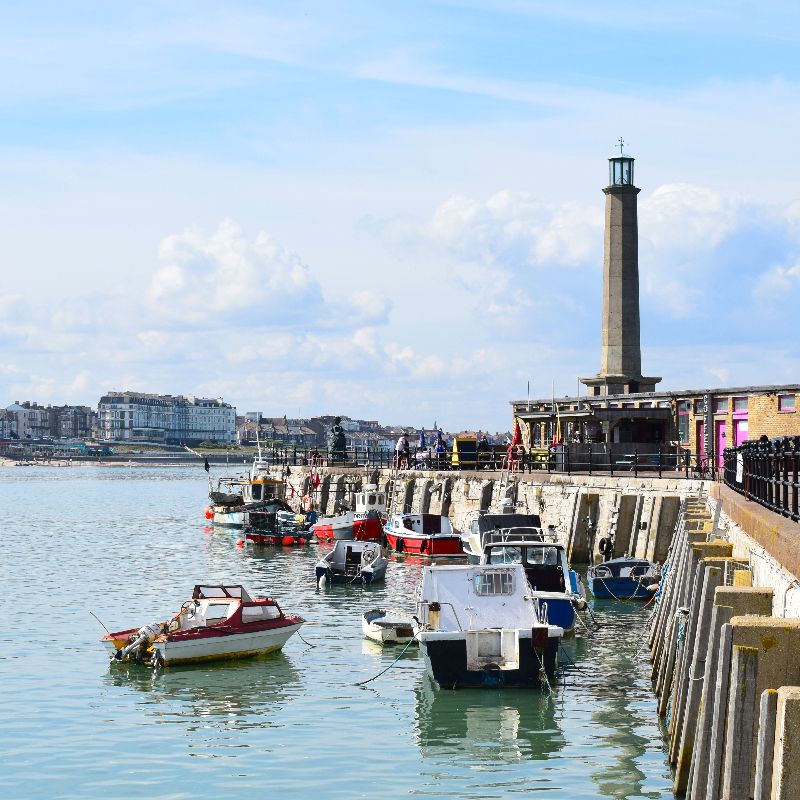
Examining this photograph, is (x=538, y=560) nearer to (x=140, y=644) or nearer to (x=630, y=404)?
(x=140, y=644)

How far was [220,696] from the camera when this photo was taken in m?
25.0

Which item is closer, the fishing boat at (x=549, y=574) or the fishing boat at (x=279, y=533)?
the fishing boat at (x=549, y=574)

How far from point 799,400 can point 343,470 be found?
3563cm

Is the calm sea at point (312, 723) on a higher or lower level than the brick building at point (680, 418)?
lower

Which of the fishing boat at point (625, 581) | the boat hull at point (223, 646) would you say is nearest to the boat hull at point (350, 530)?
the fishing boat at point (625, 581)

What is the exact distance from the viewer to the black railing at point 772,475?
1672 centimetres

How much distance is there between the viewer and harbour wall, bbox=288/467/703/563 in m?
40.9

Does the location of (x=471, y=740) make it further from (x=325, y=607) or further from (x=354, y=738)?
(x=325, y=607)

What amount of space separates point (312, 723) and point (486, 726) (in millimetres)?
3187

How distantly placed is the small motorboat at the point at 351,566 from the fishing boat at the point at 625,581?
8581 millimetres

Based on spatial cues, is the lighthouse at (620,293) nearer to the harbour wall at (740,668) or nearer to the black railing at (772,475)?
the black railing at (772,475)

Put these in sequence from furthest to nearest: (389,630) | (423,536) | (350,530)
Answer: (350,530), (423,536), (389,630)

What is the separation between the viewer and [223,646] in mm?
27781

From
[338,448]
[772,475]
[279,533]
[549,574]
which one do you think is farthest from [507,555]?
[338,448]
